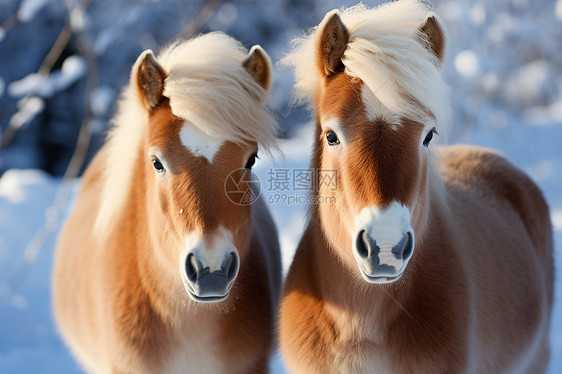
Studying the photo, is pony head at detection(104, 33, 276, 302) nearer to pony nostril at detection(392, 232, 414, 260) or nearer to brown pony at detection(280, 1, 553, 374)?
→ brown pony at detection(280, 1, 553, 374)

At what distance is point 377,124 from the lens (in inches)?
85.0

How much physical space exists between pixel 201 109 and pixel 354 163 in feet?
2.40

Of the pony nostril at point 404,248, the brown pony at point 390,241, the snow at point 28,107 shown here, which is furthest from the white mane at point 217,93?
the snow at point 28,107

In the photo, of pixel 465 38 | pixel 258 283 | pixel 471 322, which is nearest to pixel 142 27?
pixel 465 38

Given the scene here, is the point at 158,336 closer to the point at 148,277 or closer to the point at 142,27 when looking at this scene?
the point at 148,277

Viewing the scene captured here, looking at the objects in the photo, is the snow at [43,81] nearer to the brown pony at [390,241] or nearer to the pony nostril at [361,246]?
the brown pony at [390,241]

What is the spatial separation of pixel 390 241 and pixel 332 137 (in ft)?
1.84

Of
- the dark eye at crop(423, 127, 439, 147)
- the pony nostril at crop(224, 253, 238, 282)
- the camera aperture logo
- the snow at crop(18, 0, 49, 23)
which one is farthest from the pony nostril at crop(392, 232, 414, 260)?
the snow at crop(18, 0, 49, 23)

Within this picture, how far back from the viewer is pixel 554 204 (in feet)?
29.3

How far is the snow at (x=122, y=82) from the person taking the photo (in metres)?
4.92

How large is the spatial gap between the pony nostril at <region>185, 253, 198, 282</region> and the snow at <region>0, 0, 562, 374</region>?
0.81 meters

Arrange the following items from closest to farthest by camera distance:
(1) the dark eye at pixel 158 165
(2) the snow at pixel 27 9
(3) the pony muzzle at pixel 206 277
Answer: (3) the pony muzzle at pixel 206 277 < (1) the dark eye at pixel 158 165 < (2) the snow at pixel 27 9

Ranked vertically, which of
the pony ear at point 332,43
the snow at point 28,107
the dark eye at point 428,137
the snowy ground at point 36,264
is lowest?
the snowy ground at point 36,264

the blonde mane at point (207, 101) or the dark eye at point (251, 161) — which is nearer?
the blonde mane at point (207, 101)
